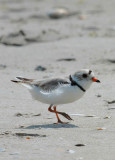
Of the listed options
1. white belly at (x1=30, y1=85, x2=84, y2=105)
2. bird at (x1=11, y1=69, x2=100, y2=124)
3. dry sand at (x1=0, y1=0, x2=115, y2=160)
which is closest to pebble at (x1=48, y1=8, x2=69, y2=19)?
dry sand at (x1=0, y1=0, x2=115, y2=160)

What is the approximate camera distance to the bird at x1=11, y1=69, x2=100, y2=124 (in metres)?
5.80

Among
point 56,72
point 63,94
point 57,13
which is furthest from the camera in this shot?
point 57,13

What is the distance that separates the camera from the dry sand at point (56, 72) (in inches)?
194

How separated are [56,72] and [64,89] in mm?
2696

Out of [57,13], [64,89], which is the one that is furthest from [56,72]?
[57,13]

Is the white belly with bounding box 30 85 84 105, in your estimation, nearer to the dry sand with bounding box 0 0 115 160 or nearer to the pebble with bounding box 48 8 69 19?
the dry sand with bounding box 0 0 115 160

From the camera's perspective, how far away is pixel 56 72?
334 inches

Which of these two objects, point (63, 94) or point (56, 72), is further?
point (56, 72)

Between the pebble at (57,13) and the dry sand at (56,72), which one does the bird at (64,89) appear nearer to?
the dry sand at (56,72)

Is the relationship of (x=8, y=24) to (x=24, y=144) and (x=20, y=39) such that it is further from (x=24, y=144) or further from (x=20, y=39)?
(x=24, y=144)

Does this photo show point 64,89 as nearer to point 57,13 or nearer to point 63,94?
point 63,94

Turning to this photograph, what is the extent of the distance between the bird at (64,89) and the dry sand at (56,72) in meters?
0.30

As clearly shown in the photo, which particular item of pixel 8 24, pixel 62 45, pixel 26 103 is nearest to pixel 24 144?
pixel 26 103

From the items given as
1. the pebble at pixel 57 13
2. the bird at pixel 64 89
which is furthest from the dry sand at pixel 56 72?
the bird at pixel 64 89
